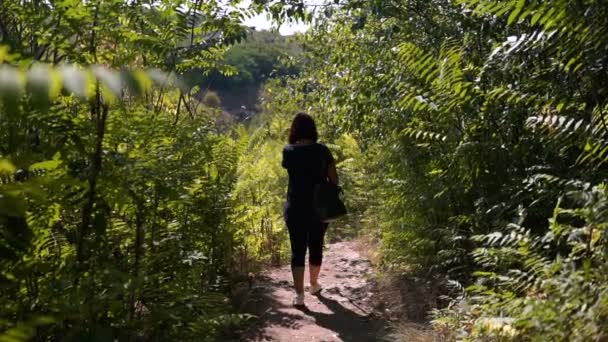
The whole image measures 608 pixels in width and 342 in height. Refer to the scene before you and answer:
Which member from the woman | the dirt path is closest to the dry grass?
the dirt path

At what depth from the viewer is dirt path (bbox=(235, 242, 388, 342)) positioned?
5.43m

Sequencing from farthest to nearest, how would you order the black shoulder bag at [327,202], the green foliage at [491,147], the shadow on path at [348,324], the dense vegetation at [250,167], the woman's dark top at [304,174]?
the woman's dark top at [304,174], the black shoulder bag at [327,202], the shadow on path at [348,324], the green foliage at [491,147], the dense vegetation at [250,167]

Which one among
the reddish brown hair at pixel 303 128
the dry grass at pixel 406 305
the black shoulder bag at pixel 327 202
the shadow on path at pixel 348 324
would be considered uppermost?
the reddish brown hair at pixel 303 128

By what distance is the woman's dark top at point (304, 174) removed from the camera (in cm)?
612

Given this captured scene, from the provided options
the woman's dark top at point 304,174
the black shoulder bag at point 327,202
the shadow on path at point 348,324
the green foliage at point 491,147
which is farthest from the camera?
the woman's dark top at point 304,174

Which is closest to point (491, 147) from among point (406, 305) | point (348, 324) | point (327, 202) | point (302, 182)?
point (327, 202)

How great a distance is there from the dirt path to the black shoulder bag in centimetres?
92

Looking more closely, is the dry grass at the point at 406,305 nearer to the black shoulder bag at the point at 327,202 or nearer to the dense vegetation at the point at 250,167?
the dense vegetation at the point at 250,167

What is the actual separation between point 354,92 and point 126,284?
186 inches

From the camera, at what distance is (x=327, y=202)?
6.00 metres

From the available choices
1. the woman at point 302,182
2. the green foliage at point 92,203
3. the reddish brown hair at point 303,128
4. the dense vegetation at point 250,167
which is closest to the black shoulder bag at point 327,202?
the woman at point 302,182

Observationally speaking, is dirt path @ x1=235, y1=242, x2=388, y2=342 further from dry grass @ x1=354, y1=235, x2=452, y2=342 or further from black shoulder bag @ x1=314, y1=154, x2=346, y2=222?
black shoulder bag @ x1=314, y1=154, x2=346, y2=222

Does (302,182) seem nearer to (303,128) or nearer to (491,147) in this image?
(303,128)

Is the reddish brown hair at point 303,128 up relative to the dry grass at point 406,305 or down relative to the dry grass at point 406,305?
up
